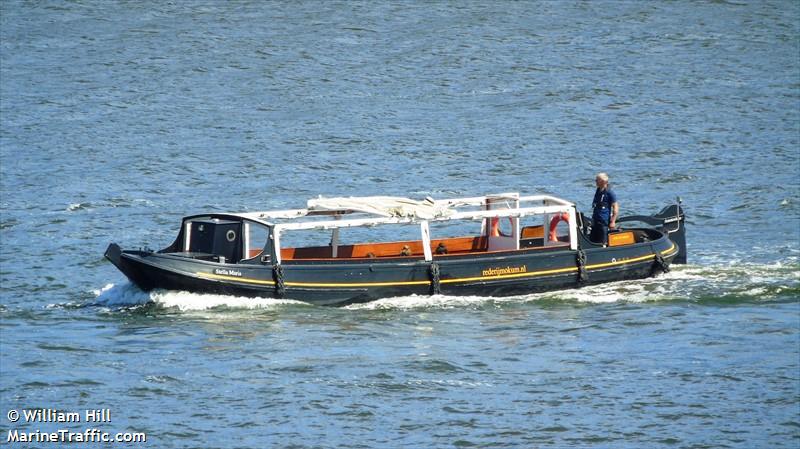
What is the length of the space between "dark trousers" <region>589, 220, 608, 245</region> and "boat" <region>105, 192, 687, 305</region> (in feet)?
0.57

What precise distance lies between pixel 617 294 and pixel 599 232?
1.66 m

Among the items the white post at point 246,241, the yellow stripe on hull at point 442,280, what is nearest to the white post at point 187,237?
the white post at point 246,241

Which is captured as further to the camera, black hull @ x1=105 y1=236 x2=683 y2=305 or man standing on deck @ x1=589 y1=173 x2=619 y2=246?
man standing on deck @ x1=589 y1=173 x2=619 y2=246

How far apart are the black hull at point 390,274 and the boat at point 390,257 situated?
0.02 meters

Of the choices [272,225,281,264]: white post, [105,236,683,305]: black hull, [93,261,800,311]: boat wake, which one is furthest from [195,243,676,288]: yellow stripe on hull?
[272,225,281,264]: white post

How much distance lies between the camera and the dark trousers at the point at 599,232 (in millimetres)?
30688

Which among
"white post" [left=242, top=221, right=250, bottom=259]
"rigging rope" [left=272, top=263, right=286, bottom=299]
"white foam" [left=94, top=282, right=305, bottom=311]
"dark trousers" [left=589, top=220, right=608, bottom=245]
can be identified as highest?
"white post" [left=242, top=221, right=250, bottom=259]

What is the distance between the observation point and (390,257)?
97.0 ft

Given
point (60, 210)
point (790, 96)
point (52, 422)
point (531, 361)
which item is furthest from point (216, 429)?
point (790, 96)

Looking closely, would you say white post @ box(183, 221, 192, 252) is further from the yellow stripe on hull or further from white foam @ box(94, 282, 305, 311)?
the yellow stripe on hull

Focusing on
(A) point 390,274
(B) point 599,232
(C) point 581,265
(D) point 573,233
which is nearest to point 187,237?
(A) point 390,274

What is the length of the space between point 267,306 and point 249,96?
81.9 feet

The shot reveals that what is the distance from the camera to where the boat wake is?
27.8 metres

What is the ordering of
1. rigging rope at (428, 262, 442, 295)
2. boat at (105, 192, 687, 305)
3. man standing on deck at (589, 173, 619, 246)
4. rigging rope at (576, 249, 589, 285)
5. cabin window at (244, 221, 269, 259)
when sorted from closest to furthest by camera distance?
1. boat at (105, 192, 687, 305)
2. cabin window at (244, 221, 269, 259)
3. rigging rope at (428, 262, 442, 295)
4. rigging rope at (576, 249, 589, 285)
5. man standing on deck at (589, 173, 619, 246)
